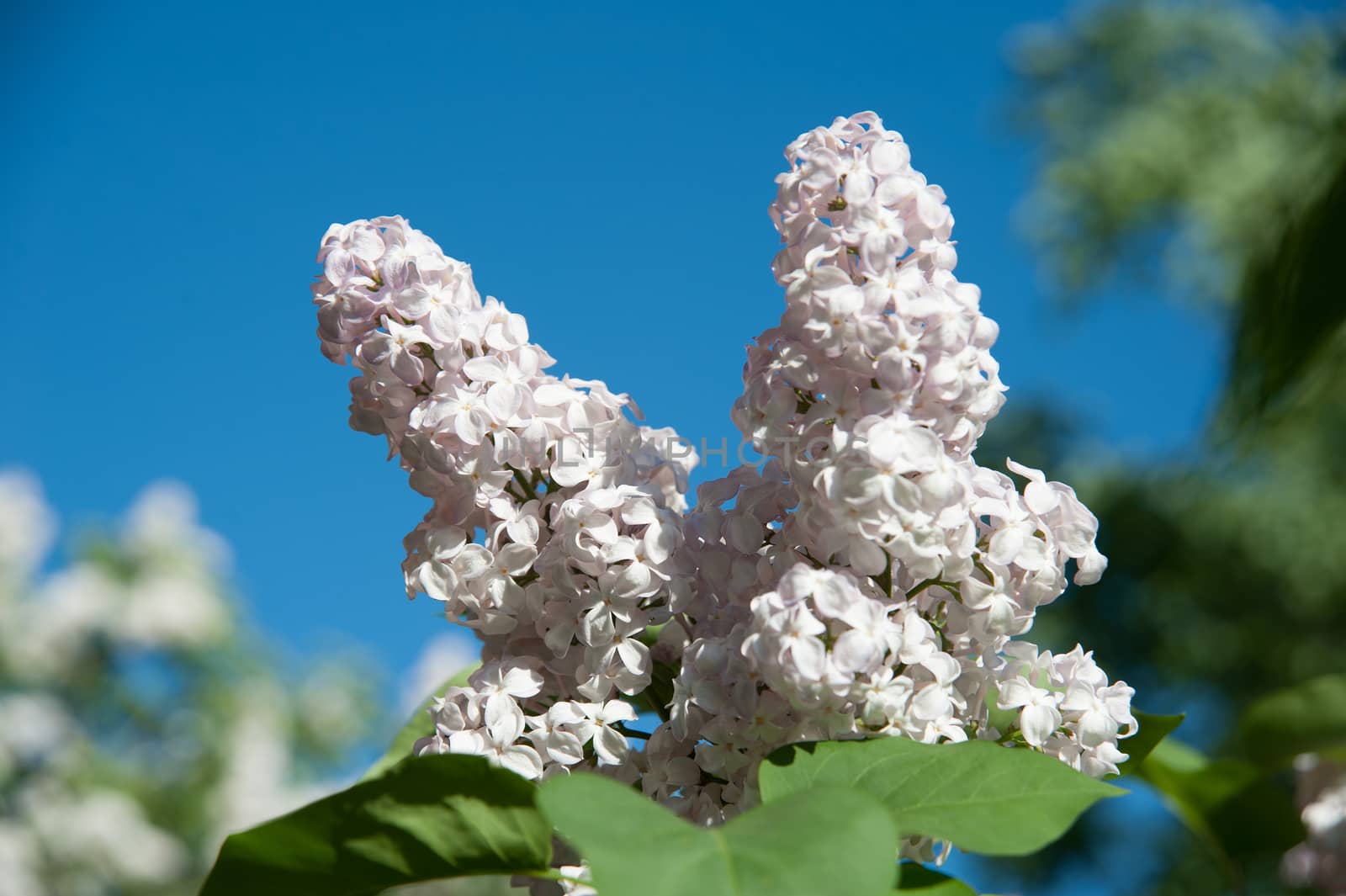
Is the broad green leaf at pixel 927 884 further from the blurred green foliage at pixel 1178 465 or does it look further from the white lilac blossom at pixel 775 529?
the blurred green foliage at pixel 1178 465

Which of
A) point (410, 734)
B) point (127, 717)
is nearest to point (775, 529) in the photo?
point (410, 734)

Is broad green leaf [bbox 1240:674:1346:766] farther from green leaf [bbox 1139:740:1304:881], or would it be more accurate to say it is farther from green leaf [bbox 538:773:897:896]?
green leaf [bbox 538:773:897:896]

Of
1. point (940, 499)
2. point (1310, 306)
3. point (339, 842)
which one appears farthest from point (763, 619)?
point (1310, 306)

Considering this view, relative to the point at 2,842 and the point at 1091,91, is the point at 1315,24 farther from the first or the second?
the point at 2,842

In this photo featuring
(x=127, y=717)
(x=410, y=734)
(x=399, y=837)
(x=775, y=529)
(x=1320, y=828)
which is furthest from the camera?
(x=127, y=717)

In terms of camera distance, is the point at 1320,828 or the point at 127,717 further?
the point at 127,717

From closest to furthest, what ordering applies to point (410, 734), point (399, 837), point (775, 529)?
point (399, 837)
point (775, 529)
point (410, 734)

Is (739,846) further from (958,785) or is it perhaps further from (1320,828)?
(1320,828)
